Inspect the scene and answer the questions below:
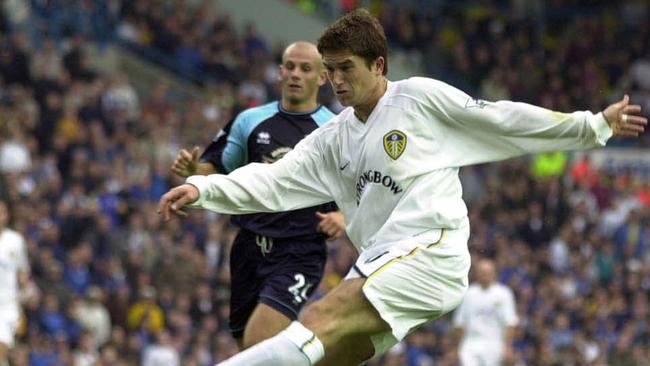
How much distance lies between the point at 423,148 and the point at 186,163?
1703mm

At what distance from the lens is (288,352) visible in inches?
260

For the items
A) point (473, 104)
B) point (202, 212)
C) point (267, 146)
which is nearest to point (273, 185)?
point (473, 104)

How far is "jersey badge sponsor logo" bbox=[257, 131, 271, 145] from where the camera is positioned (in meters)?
9.14

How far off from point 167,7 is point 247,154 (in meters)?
15.8

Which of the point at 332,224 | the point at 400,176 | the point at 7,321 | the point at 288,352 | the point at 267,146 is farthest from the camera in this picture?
the point at 7,321

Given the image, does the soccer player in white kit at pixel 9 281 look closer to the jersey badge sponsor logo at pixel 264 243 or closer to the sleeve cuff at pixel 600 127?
the jersey badge sponsor logo at pixel 264 243

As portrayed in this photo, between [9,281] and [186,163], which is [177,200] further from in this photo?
[9,281]

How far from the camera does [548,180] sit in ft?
75.2

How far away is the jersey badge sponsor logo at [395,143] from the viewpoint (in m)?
7.05

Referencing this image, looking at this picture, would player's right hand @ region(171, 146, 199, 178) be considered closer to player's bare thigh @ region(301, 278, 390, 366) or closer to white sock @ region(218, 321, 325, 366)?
player's bare thigh @ region(301, 278, 390, 366)

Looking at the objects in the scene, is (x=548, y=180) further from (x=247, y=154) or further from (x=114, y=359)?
(x=247, y=154)

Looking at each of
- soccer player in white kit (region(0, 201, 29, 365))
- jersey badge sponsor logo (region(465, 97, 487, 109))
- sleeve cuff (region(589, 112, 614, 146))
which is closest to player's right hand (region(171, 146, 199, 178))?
jersey badge sponsor logo (region(465, 97, 487, 109))

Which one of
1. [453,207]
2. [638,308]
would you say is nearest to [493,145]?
[453,207]

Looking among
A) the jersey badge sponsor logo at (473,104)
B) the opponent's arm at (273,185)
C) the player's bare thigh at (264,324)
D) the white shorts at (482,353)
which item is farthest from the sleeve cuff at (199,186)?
the white shorts at (482,353)
